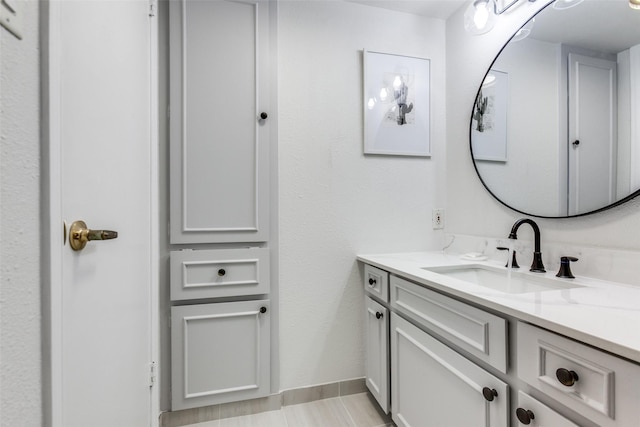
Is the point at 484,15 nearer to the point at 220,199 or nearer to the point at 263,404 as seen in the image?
the point at 220,199

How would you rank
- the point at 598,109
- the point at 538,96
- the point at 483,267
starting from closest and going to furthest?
the point at 598,109
the point at 538,96
the point at 483,267

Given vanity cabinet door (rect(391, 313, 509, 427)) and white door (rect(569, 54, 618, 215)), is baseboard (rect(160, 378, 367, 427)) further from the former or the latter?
white door (rect(569, 54, 618, 215))

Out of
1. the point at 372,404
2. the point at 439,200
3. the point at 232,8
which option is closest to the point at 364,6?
the point at 232,8

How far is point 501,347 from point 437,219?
1.15 m

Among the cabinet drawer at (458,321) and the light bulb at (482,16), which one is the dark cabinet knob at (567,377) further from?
the light bulb at (482,16)

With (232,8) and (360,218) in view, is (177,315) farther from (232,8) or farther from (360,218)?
(232,8)

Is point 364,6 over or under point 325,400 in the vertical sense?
over

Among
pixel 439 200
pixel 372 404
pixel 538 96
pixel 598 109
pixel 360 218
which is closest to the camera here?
pixel 598 109

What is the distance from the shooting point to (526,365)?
2.50ft

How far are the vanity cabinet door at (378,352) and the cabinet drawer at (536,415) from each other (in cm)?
71

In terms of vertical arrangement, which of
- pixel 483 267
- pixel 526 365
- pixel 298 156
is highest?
pixel 298 156

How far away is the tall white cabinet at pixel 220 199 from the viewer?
1.49m

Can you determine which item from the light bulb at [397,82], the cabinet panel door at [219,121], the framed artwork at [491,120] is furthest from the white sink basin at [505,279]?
the light bulb at [397,82]

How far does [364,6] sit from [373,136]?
0.78m
